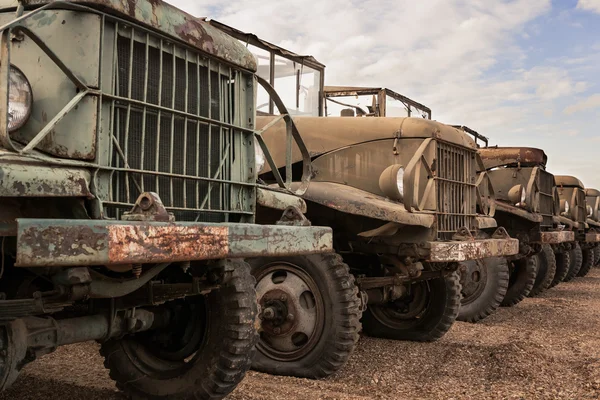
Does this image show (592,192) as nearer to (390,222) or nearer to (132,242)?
(390,222)

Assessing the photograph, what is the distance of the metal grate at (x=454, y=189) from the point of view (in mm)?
5219

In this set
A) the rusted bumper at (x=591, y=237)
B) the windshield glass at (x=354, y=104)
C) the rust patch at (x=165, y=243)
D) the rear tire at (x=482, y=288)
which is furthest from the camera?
the rusted bumper at (x=591, y=237)

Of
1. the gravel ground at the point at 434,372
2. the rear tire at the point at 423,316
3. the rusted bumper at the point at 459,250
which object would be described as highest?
the rusted bumper at the point at 459,250

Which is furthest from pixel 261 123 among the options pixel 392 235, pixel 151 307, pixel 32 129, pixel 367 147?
pixel 32 129

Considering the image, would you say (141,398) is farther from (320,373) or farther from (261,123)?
(261,123)

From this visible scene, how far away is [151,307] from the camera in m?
3.32

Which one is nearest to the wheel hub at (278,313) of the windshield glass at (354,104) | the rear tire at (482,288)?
the windshield glass at (354,104)

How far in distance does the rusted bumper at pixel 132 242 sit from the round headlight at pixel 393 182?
234 centimetres

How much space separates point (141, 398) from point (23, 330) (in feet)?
3.16

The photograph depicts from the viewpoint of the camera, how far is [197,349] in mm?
3334

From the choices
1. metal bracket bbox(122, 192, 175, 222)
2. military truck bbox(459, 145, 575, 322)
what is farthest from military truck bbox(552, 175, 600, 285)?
metal bracket bbox(122, 192, 175, 222)

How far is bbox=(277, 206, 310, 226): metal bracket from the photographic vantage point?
10.2ft

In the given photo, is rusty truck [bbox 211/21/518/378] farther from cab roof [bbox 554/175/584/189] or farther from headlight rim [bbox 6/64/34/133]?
cab roof [bbox 554/175/584/189]

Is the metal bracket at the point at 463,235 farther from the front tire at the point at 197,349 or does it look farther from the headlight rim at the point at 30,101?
the headlight rim at the point at 30,101
